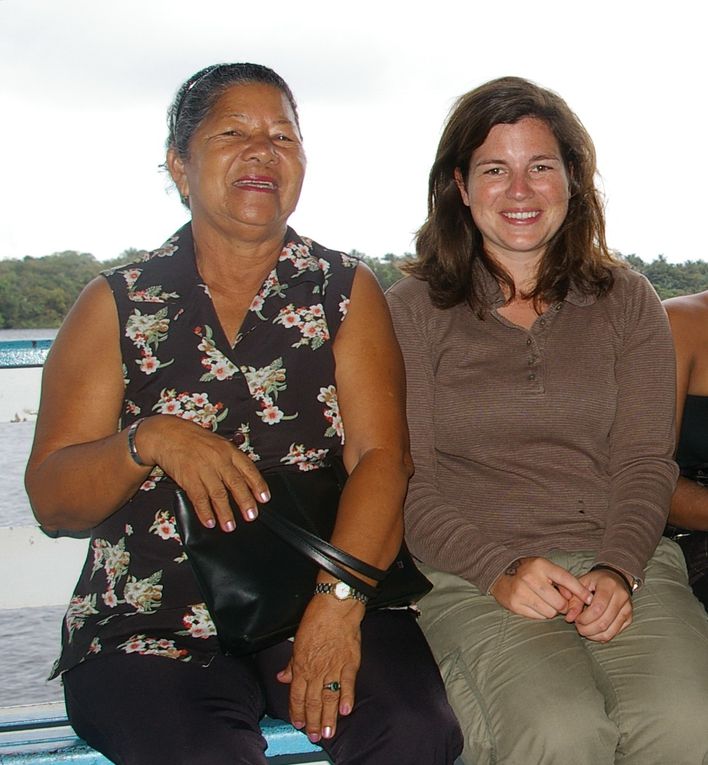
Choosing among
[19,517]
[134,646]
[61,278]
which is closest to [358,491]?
[134,646]

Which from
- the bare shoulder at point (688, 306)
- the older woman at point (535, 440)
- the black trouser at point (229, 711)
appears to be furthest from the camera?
the bare shoulder at point (688, 306)

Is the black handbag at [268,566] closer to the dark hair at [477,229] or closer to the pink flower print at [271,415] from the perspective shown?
the pink flower print at [271,415]

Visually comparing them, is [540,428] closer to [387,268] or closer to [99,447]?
[387,268]

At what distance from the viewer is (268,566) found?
1708 millimetres

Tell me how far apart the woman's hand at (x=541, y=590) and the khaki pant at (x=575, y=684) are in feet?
0.10

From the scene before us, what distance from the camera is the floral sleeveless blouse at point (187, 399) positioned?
180cm

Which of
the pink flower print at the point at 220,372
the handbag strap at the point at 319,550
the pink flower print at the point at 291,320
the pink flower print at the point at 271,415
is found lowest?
the handbag strap at the point at 319,550

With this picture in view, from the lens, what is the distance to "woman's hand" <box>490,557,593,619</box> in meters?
1.81

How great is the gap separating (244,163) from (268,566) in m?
0.80

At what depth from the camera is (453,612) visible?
6.36ft

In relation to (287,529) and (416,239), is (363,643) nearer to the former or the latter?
(287,529)

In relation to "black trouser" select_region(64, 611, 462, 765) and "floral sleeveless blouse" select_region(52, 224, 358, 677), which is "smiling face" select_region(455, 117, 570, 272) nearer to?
"floral sleeveless blouse" select_region(52, 224, 358, 677)

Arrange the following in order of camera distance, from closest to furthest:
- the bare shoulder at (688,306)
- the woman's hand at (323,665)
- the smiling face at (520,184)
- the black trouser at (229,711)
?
the black trouser at (229,711) < the woman's hand at (323,665) < the smiling face at (520,184) < the bare shoulder at (688,306)

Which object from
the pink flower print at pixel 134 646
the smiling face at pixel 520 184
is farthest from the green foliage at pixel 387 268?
the pink flower print at pixel 134 646
